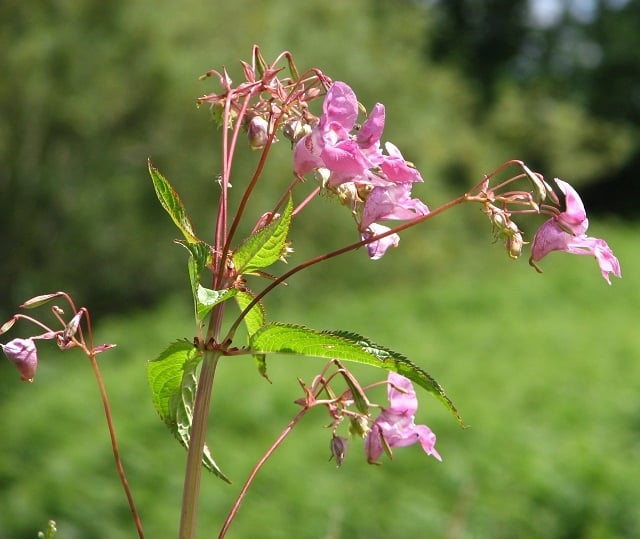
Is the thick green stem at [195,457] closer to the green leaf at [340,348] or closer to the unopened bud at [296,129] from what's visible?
the green leaf at [340,348]

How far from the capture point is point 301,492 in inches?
203

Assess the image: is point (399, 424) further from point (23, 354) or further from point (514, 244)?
point (23, 354)

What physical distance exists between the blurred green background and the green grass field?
0.02 meters

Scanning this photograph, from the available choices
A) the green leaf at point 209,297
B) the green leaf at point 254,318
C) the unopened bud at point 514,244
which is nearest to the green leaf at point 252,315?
the green leaf at point 254,318

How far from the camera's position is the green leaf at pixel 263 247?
33.7 inches

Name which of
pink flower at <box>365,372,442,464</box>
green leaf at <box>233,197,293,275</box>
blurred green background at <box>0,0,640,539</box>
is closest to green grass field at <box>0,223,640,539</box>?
blurred green background at <box>0,0,640,539</box>

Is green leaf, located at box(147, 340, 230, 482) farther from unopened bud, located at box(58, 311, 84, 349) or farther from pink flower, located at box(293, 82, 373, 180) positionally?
pink flower, located at box(293, 82, 373, 180)

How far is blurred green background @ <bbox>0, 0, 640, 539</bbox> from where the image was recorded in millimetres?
5027

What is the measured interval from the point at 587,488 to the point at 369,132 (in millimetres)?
4056

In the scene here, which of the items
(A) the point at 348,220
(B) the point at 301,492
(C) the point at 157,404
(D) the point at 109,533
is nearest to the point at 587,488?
(B) the point at 301,492

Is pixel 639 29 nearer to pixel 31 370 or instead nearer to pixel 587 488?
pixel 587 488

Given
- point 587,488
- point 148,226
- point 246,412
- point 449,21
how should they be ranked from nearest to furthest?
1. point 587,488
2. point 246,412
3. point 148,226
4. point 449,21

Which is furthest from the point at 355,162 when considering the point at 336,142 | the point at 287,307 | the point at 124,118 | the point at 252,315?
the point at 287,307

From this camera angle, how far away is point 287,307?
11273 mm
